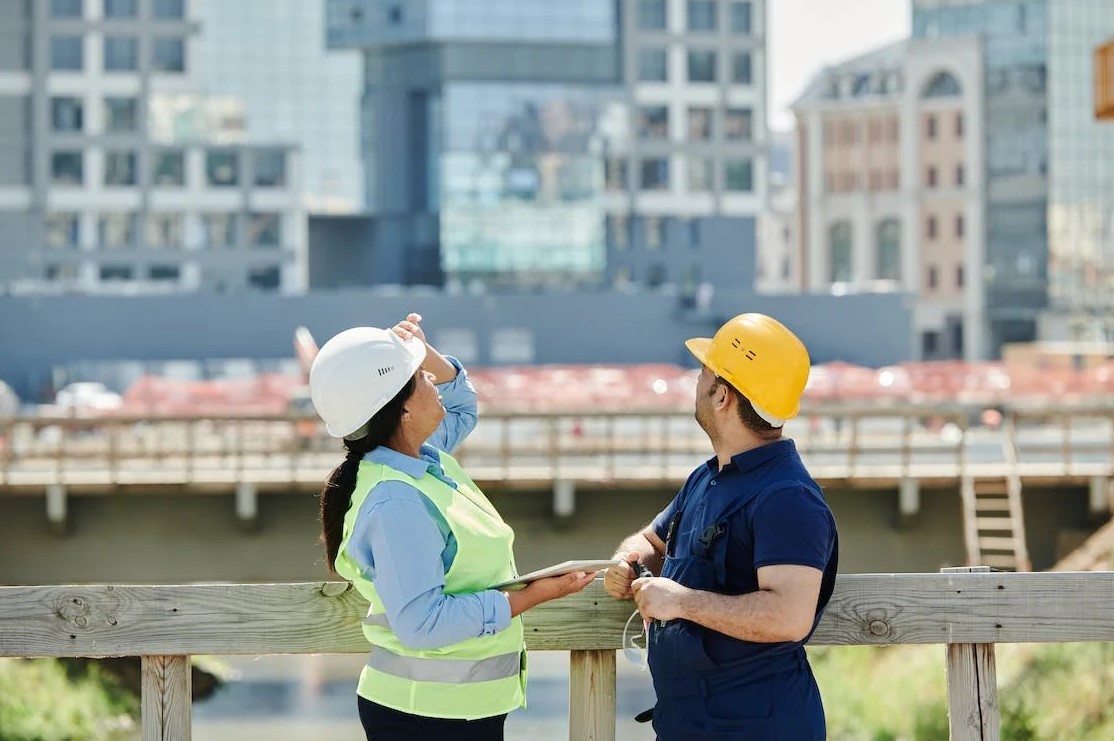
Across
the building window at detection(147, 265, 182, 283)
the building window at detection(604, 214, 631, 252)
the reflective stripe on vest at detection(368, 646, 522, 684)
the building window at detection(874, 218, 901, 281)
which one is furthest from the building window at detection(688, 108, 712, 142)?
the reflective stripe on vest at detection(368, 646, 522, 684)

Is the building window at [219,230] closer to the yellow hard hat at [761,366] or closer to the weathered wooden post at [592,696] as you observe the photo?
the weathered wooden post at [592,696]

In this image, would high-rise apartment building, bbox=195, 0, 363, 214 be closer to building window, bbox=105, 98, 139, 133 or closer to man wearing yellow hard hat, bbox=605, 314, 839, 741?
building window, bbox=105, 98, 139, 133

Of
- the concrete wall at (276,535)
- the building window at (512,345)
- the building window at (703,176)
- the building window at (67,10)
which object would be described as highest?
the building window at (67,10)

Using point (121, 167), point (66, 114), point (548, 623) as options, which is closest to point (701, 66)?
point (121, 167)

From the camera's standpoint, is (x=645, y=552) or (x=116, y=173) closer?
(x=645, y=552)

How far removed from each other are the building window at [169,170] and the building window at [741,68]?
27226mm

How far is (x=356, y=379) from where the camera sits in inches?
161

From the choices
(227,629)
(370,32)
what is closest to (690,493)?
(227,629)

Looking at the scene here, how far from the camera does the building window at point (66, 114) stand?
84062 mm

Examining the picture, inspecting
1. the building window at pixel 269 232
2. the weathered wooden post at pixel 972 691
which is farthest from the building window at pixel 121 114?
the weathered wooden post at pixel 972 691

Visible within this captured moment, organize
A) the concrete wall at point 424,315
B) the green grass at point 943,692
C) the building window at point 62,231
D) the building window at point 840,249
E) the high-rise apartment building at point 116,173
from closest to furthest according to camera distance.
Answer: the green grass at point 943,692, the concrete wall at point 424,315, the high-rise apartment building at point 116,173, the building window at point 62,231, the building window at point 840,249

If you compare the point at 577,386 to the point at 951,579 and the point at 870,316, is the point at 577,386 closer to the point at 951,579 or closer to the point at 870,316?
the point at 870,316

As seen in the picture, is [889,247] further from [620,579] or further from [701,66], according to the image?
[620,579]

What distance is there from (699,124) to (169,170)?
1017 inches
